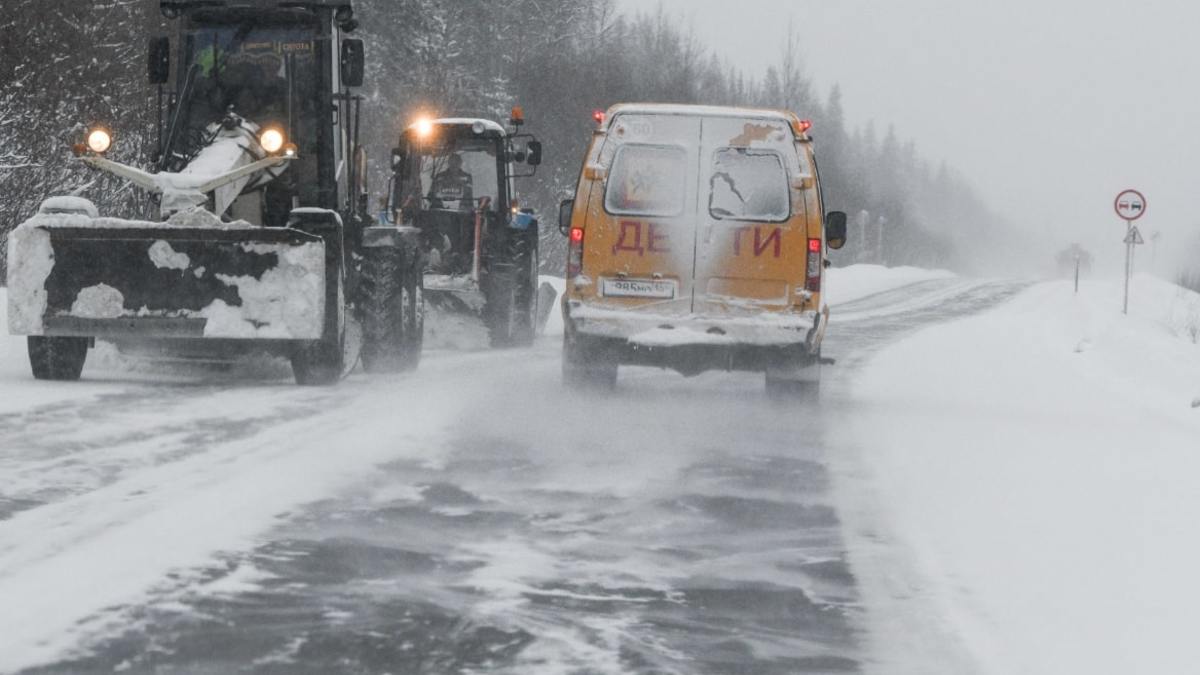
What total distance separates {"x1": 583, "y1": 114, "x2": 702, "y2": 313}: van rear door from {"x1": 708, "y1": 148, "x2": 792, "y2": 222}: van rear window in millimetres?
158

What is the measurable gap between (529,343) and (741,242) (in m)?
7.85

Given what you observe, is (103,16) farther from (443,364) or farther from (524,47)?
(524,47)

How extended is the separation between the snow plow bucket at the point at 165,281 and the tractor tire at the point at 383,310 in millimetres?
1949

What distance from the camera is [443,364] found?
646 inches

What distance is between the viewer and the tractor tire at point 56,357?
12.4 meters

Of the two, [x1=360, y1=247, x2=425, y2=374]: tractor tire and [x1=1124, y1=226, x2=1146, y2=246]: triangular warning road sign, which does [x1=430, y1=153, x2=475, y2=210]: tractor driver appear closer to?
[x1=360, y1=247, x2=425, y2=374]: tractor tire

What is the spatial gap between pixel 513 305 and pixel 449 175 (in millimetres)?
1870

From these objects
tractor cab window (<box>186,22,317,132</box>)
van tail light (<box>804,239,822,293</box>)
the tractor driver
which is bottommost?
van tail light (<box>804,239,822,293</box>)

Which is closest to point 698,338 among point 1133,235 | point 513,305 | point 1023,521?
point 1023,521

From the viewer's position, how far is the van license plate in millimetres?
12750

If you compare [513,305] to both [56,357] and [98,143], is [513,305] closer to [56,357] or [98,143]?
[98,143]

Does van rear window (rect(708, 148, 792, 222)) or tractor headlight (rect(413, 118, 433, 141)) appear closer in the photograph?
van rear window (rect(708, 148, 792, 222))

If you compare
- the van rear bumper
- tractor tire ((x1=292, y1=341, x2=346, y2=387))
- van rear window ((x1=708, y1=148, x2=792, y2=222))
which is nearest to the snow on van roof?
van rear window ((x1=708, y1=148, x2=792, y2=222))

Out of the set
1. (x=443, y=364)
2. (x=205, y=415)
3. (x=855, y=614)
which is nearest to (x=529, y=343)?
(x=443, y=364)
